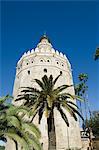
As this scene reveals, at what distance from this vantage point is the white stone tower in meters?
28.5

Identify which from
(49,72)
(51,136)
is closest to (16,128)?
(51,136)

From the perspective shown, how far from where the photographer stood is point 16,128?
14.0 metres

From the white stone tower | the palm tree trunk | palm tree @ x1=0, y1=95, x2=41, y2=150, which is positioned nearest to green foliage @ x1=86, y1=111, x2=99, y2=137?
the white stone tower

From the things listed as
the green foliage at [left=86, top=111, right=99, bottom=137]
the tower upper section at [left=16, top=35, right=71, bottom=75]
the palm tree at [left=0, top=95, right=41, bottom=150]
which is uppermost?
the tower upper section at [left=16, top=35, right=71, bottom=75]

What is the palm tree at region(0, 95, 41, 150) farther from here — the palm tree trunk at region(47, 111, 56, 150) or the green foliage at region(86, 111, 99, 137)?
the green foliage at region(86, 111, 99, 137)

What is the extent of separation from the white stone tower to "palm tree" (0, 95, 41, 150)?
13107 mm

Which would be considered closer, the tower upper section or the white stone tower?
the white stone tower

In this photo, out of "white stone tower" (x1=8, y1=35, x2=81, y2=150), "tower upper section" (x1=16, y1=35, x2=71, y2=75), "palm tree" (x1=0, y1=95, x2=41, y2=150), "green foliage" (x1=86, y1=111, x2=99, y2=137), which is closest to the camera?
"palm tree" (x1=0, y1=95, x2=41, y2=150)

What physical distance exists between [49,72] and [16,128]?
1863 cm

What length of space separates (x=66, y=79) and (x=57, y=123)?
7.24 metres

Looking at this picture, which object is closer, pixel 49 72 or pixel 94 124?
pixel 49 72

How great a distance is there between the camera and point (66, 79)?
33.4m

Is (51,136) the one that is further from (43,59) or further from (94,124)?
(94,124)

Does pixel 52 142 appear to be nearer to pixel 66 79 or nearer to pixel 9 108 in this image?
pixel 9 108
